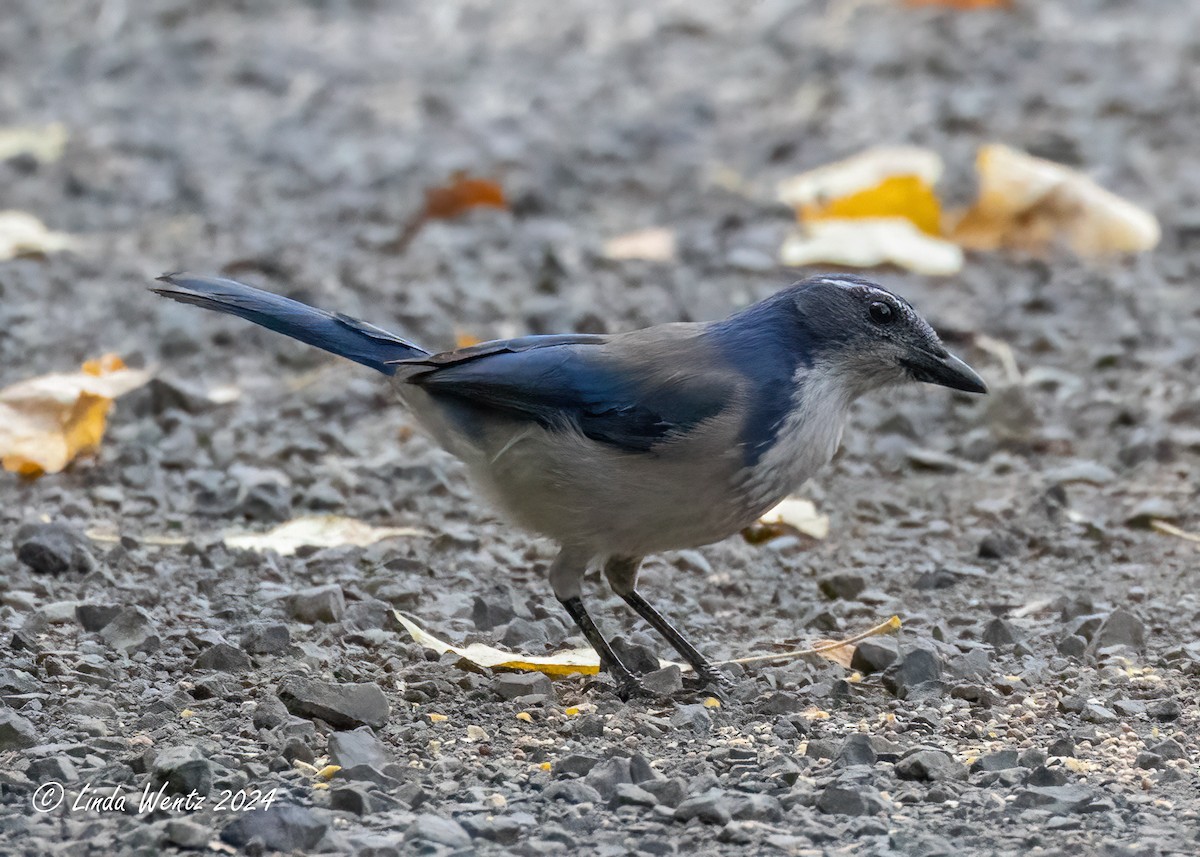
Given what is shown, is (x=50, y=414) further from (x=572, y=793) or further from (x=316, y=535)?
(x=572, y=793)

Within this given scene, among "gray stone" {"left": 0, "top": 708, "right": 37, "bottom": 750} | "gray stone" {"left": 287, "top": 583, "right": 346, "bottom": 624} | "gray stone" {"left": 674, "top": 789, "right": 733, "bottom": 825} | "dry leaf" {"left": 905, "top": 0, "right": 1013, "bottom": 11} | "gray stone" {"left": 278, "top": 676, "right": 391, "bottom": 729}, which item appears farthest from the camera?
"dry leaf" {"left": 905, "top": 0, "right": 1013, "bottom": 11}

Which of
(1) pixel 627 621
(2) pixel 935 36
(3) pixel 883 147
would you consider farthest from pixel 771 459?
(2) pixel 935 36

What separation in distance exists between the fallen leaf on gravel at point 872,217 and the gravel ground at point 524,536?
15 cm

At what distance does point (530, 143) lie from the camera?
8344 millimetres

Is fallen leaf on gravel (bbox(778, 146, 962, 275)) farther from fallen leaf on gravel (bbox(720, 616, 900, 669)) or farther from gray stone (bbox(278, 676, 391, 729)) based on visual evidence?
gray stone (bbox(278, 676, 391, 729))

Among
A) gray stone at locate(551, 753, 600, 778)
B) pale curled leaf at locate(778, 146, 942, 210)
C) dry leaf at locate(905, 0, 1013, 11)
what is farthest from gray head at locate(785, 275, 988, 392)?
dry leaf at locate(905, 0, 1013, 11)

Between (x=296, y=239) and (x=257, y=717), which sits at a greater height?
(x=296, y=239)

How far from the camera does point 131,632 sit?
4211 millimetres

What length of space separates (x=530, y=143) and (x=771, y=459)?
450 cm

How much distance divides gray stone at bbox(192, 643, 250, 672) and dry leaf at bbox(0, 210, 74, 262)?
3342 millimetres

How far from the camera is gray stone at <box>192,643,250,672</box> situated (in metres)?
4.09

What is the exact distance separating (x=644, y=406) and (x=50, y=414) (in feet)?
6.83

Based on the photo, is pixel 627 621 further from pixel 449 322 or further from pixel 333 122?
pixel 333 122

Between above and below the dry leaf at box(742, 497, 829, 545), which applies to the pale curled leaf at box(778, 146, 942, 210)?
above
